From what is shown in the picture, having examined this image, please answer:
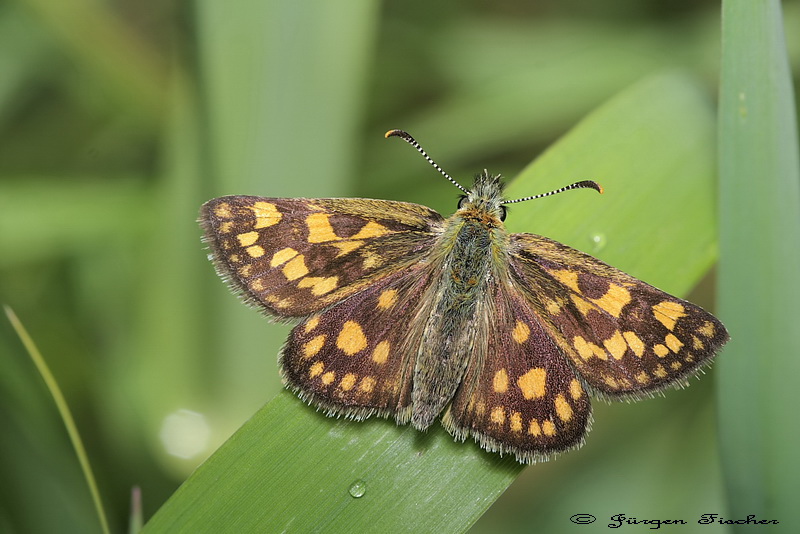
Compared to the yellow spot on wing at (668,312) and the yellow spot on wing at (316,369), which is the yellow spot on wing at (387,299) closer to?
the yellow spot on wing at (316,369)

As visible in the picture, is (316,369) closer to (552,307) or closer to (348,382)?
(348,382)

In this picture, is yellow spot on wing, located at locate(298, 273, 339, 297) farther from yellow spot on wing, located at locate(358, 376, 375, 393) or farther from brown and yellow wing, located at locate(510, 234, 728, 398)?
brown and yellow wing, located at locate(510, 234, 728, 398)

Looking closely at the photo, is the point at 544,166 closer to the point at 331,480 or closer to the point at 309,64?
the point at 309,64

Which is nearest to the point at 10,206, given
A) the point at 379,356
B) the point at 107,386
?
the point at 107,386

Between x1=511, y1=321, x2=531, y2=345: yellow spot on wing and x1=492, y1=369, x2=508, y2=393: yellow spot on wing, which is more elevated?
x1=511, y1=321, x2=531, y2=345: yellow spot on wing
